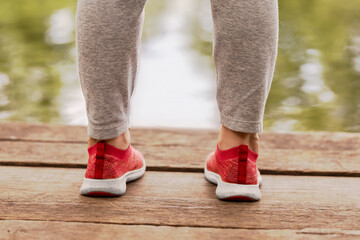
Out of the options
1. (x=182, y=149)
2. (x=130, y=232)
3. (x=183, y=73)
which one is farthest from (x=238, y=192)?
(x=183, y=73)

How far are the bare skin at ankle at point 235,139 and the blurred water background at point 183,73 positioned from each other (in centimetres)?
95

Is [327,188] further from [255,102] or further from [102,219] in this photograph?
[102,219]

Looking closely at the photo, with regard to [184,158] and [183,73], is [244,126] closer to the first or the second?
[184,158]

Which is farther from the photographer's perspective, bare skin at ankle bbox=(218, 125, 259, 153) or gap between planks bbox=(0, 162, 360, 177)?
gap between planks bbox=(0, 162, 360, 177)

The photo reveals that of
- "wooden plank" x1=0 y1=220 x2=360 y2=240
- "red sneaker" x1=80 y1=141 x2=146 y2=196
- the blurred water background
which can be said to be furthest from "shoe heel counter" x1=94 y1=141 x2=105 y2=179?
the blurred water background

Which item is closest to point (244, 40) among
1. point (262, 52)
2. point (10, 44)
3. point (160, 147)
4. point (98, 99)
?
point (262, 52)

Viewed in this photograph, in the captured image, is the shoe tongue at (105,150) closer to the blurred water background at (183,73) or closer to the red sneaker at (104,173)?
the red sneaker at (104,173)

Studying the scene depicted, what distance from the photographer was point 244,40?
1.02m

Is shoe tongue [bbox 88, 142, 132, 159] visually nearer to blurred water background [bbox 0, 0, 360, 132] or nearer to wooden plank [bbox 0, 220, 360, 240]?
wooden plank [bbox 0, 220, 360, 240]

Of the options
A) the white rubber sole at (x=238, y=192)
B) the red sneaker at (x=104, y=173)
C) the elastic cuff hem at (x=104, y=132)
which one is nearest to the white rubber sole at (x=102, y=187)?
the red sneaker at (x=104, y=173)

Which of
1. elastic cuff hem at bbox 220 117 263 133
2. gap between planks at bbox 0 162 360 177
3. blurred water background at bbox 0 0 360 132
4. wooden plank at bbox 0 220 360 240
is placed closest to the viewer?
wooden plank at bbox 0 220 360 240

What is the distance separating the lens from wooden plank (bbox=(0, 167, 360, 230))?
40.3 inches

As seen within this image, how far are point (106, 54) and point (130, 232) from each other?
1.22 ft

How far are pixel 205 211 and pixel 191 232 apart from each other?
0.10 meters
